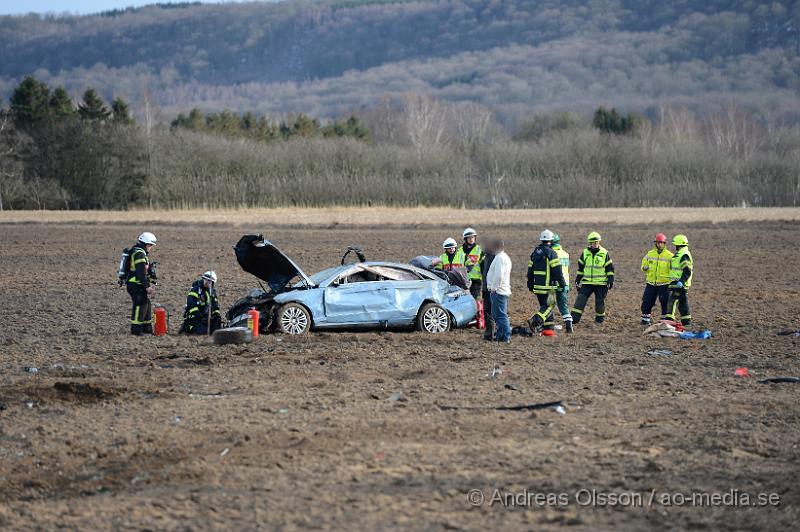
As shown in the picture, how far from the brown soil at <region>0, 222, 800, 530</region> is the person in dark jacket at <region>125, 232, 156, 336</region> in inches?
19.4

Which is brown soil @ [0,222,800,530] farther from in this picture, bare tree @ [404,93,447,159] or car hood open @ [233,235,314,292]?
bare tree @ [404,93,447,159]

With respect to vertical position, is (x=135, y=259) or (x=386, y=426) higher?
(x=135, y=259)

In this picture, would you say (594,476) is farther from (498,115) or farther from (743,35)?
(743,35)

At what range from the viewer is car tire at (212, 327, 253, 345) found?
57.5 ft

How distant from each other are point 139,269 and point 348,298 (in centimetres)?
380

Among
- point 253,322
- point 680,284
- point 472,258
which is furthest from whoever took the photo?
point 472,258

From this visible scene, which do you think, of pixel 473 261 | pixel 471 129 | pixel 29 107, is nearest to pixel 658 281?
pixel 473 261

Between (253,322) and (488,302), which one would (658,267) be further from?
(253,322)

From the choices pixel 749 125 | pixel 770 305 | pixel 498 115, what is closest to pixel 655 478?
pixel 770 305

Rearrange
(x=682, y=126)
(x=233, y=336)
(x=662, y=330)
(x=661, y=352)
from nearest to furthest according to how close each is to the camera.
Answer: (x=661, y=352), (x=233, y=336), (x=662, y=330), (x=682, y=126)

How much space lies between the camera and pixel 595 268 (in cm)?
2031

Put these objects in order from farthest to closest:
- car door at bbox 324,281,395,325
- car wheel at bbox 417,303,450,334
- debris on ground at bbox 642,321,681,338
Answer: car wheel at bbox 417,303,450,334 → car door at bbox 324,281,395,325 → debris on ground at bbox 642,321,681,338

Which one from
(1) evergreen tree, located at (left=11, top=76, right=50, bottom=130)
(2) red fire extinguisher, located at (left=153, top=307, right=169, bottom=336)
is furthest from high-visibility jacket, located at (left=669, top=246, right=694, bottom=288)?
(1) evergreen tree, located at (left=11, top=76, right=50, bottom=130)

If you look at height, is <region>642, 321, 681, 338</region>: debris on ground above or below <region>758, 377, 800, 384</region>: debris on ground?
above
